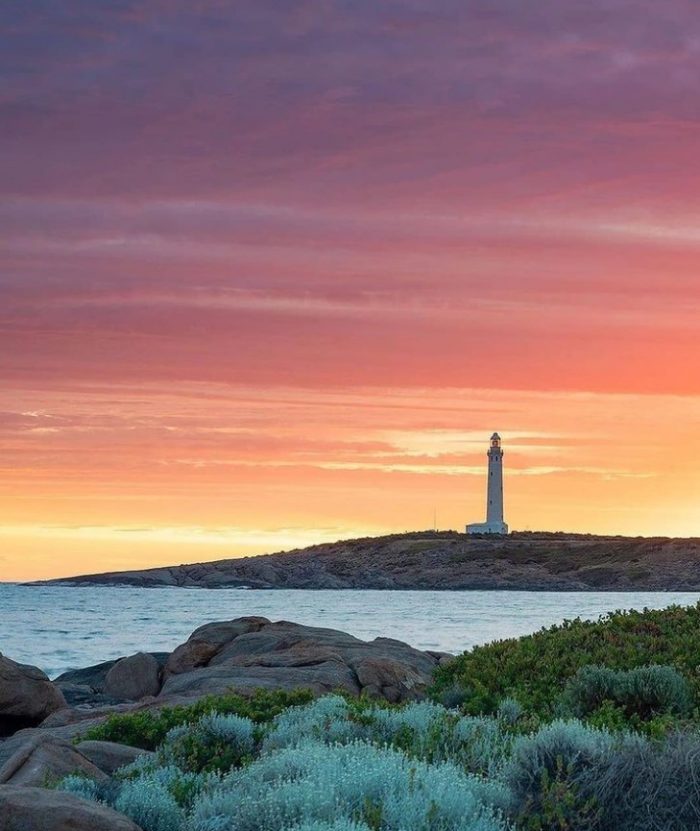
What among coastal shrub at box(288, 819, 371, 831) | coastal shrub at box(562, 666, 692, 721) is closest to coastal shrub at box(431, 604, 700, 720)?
coastal shrub at box(562, 666, 692, 721)

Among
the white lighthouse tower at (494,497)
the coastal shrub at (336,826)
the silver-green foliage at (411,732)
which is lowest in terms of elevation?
the coastal shrub at (336,826)

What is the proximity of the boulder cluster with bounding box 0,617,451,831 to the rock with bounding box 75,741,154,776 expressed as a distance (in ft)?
0.04

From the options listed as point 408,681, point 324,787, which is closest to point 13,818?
point 324,787

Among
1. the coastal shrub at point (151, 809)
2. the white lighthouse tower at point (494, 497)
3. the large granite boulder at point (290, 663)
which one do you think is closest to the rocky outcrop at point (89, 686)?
the large granite boulder at point (290, 663)

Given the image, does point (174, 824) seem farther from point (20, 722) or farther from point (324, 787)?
point (20, 722)

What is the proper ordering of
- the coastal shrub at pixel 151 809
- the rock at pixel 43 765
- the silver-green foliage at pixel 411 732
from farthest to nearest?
1. the silver-green foliage at pixel 411 732
2. the rock at pixel 43 765
3. the coastal shrub at pixel 151 809

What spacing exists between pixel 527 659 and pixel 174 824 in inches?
336

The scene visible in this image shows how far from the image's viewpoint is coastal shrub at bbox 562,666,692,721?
12742 mm

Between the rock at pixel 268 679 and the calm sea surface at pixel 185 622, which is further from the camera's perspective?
the calm sea surface at pixel 185 622

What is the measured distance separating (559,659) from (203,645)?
36.2 ft

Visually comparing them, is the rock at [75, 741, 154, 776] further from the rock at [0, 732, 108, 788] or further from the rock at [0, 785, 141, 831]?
the rock at [0, 785, 141, 831]

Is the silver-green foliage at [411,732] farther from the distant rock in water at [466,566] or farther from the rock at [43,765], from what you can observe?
the distant rock in water at [466,566]

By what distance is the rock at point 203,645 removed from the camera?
81.9ft

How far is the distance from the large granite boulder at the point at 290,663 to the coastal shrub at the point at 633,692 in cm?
561
